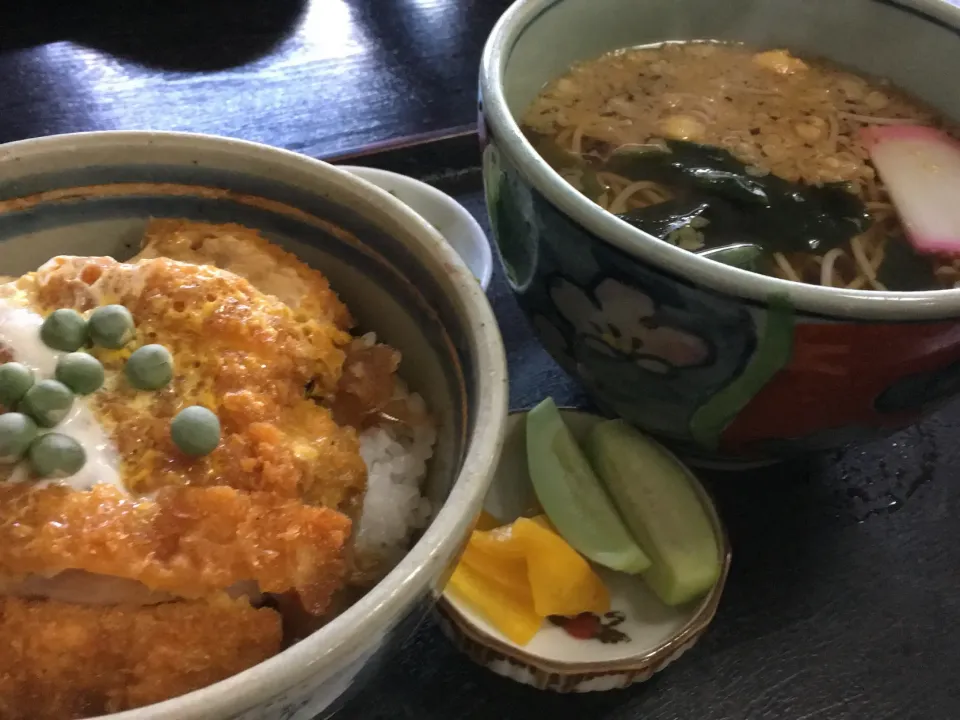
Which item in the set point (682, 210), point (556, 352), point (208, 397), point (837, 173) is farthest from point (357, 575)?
point (837, 173)

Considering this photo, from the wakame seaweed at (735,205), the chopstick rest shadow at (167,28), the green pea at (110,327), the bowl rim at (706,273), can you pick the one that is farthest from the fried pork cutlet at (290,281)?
the chopstick rest shadow at (167,28)

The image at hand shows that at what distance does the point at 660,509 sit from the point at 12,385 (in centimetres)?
66

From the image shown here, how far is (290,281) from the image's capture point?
81 centimetres

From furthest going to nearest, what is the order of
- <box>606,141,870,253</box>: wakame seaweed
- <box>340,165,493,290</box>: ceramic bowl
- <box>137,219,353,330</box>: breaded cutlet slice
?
<box>340,165,493,290</box>: ceramic bowl → <box>606,141,870,253</box>: wakame seaweed → <box>137,219,353,330</box>: breaded cutlet slice

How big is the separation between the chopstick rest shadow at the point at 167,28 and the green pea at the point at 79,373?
1189 mm

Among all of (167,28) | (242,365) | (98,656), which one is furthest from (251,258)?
(167,28)

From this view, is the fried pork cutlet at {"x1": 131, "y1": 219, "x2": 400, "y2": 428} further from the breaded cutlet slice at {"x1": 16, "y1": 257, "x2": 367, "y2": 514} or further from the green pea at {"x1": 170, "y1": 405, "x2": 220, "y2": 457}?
the green pea at {"x1": 170, "y1": 405, "x2": 220, "y2": 457}

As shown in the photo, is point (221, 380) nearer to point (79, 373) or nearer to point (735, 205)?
point (79, 373)

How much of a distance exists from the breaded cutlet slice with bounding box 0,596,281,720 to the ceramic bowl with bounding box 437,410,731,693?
291mm

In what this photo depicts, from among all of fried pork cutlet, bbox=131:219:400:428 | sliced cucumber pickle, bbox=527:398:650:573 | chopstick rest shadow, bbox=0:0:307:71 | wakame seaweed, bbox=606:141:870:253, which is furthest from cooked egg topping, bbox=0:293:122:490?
chopstick rest shadow, bbox=0:0:307:71

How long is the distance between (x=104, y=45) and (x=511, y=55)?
1.16m

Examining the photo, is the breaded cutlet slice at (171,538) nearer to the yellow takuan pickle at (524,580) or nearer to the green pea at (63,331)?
the green pea at (63,331)

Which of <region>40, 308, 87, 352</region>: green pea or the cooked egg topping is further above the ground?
<region>40, 308, 87, 352</region>: green pea

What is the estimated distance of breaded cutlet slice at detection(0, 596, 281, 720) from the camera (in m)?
0.59
